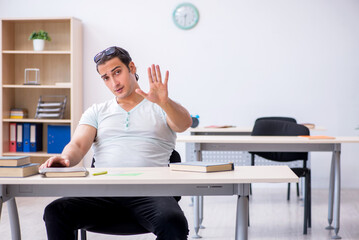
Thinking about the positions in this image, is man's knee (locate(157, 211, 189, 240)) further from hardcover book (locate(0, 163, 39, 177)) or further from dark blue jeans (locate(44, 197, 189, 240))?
hardcover book (locate(0, 163, 39, 177))

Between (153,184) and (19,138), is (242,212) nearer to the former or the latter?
(153,184)

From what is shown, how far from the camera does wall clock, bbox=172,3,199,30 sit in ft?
17.9

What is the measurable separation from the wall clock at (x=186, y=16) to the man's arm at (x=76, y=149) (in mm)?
3373

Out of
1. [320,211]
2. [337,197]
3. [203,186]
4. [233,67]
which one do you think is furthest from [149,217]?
[233,67]

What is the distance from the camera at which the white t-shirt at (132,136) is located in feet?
7.18

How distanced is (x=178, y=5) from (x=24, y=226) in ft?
9.75

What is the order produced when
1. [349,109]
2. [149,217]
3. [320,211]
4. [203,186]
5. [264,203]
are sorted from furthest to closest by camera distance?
[349,109]
[264,203]
[320,211]
[149,217]
[203,186]

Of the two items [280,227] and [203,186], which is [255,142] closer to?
[280,227]

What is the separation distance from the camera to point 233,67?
546 cm

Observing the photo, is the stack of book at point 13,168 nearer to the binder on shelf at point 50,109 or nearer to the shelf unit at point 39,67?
the shelf unit at point 39,67

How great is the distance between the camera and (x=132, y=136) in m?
2.22

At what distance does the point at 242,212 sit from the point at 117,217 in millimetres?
529

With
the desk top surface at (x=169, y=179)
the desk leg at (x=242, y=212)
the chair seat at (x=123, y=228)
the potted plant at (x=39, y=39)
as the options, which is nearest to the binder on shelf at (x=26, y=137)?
the potted plant at (x=39, y=39)

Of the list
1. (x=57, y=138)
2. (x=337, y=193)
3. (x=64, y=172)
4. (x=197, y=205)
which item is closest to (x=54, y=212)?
(x=64, y=172)
